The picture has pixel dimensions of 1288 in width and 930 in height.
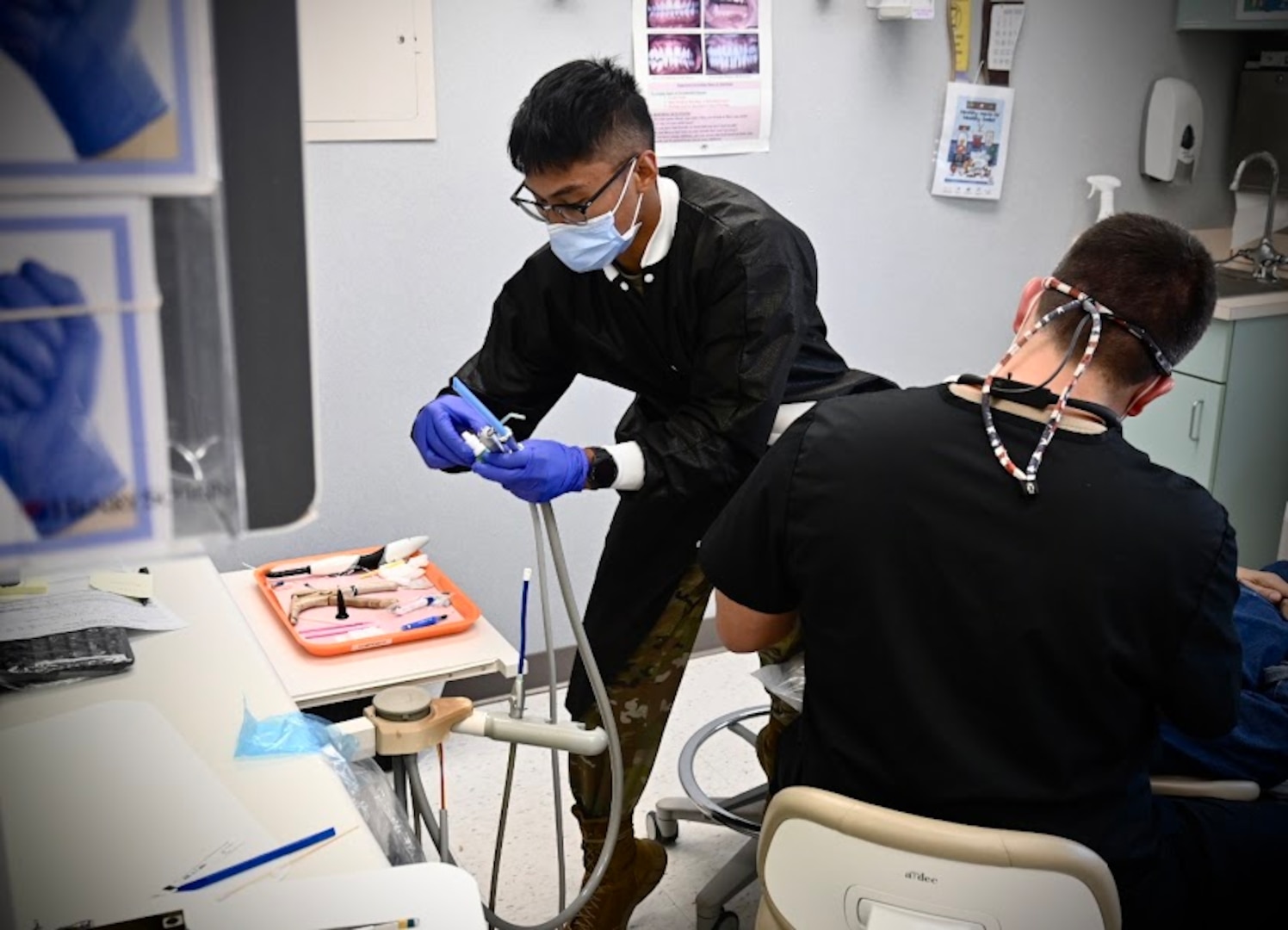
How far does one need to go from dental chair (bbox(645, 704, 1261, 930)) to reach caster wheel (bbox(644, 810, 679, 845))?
3.71ft

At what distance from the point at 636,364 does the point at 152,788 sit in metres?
1.00

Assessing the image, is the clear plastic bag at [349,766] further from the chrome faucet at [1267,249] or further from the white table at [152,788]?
the chrome faucet at [1267,249]

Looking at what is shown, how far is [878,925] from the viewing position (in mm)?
1262

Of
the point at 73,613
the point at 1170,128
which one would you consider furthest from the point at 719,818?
the point at 1170,128

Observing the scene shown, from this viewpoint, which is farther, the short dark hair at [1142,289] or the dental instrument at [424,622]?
the dental instrument at [424,622]

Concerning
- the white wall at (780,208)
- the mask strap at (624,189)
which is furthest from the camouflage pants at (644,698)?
the white wall at (780,208)

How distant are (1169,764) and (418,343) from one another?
5.45 ft

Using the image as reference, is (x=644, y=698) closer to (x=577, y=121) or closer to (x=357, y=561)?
(x=357, y=561)

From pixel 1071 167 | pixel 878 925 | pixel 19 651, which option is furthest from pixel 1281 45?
pixel 19 651

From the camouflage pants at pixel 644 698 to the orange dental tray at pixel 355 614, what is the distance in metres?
0.38

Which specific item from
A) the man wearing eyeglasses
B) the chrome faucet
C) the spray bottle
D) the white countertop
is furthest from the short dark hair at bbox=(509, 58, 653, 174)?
the chrome faucet

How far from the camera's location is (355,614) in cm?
240

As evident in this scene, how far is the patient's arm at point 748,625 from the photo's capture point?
157cm

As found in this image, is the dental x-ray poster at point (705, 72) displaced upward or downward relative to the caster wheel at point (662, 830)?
upward
